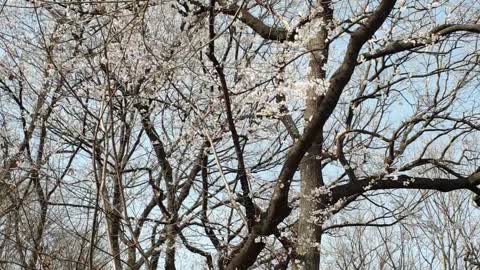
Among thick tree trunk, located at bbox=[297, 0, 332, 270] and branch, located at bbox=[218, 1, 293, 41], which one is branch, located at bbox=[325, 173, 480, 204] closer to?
thick tree trunk, located at bbox=[297, 0, 332, 270]

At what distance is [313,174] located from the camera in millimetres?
5383

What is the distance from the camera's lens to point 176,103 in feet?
22.7

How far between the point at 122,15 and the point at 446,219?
1326cm

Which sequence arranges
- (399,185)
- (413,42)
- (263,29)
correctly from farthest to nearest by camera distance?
(263,29)
(399,185)
(413,42)

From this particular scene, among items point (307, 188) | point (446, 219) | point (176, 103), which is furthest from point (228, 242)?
point (446, 219)

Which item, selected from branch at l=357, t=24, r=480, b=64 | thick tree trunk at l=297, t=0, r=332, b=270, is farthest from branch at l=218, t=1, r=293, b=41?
branch at l=357, t=24, r=480, b=64

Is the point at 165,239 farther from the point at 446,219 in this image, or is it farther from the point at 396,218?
the point at 446,219

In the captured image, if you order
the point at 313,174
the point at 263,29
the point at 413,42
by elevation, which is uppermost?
the point at 263,29

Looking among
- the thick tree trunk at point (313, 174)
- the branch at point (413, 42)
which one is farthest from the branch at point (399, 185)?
the branch at point (413, 42)

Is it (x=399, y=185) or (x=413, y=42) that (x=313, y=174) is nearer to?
(x=399, y=185)

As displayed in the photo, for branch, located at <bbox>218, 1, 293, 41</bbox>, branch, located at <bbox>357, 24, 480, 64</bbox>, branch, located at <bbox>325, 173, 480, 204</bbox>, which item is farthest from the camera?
branch, located at <bbox>218, 1, 293, 41</bbox>

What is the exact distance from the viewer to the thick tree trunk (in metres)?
4.87

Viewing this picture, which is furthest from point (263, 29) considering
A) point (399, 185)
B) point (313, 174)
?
point (399, 185)

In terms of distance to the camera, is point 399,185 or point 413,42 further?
point 399,185
